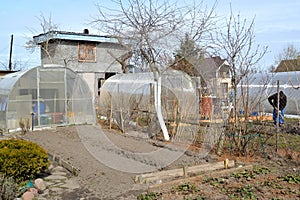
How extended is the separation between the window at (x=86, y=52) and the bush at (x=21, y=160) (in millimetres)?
15924

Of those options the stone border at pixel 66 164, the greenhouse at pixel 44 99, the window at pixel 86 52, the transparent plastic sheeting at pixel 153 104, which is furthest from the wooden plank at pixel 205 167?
the window at pixel 86 52

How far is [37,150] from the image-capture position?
608 cm

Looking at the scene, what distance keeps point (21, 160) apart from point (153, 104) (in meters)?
6.20

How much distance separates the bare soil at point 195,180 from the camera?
204 inches

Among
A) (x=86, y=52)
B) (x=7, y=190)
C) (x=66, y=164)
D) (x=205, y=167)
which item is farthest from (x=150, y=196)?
(x=86, y=52)

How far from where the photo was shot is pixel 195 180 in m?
5.91

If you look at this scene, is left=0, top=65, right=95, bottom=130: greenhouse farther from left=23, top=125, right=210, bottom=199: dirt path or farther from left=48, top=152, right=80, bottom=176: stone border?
left=48, top=152, right=80, bottom=176: stone border

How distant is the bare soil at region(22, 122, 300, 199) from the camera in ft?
17.0

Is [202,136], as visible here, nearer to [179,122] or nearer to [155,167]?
[179,122]

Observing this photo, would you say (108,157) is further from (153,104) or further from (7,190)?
(153,104)

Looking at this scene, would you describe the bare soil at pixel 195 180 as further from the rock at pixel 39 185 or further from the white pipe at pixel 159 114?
the white pipe at pixel 159 114

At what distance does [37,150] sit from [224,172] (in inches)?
141

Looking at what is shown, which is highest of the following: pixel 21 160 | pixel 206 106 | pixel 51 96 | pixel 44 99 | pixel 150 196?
→ pixel 51 96

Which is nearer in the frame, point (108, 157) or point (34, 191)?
point (34, 191)
